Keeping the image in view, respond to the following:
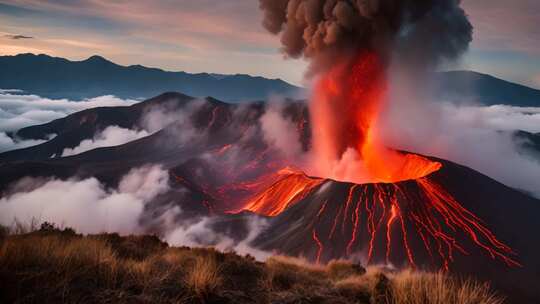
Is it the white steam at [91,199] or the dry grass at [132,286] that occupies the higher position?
the dry grass at [132,286]

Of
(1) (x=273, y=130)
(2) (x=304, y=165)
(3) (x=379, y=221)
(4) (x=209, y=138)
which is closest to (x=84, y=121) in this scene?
(4) (x=209, y=138)

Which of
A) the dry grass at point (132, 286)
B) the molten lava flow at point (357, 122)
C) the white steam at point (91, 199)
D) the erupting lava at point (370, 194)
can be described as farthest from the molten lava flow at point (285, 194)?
the dry grass at point (132, 286)

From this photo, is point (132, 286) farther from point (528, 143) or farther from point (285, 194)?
point (528, 143)

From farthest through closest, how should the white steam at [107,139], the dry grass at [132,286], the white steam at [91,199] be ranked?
the white steam at [107,139] → the white steam at [91,199] → the dry grass at [132,286]

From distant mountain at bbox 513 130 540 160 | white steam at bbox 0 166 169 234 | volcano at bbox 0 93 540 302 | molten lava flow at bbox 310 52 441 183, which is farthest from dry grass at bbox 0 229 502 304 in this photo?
distant mountain at bbox 513 130 540 160

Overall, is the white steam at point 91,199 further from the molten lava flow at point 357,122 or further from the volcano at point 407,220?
the molten lava flow at point 357,122

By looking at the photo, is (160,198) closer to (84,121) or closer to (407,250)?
(407,250)
